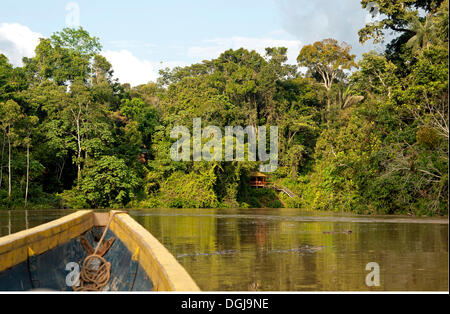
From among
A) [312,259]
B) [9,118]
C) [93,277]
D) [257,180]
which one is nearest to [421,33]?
[312,259]

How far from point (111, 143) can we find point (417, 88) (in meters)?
24.3

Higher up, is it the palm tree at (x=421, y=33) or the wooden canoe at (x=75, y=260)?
the palm tree at (x=421, y=33)

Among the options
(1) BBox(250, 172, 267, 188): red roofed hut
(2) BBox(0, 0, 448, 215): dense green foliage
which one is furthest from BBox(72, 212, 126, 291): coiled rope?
(1) BBox(250, 172, 267, 188): red roofed hut

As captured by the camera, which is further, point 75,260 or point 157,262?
point 75,260

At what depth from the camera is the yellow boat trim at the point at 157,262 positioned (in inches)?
137

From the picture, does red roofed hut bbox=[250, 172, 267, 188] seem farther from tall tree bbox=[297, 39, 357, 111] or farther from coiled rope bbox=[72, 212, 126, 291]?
coiled rope bbox=[72, 212, 126, 291]

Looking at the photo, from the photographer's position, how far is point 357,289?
6344mm

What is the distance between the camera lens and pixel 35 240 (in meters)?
6.07

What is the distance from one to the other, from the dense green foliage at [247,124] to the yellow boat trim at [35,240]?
1674cm

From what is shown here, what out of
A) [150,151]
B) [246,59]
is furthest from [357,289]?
[246,59]

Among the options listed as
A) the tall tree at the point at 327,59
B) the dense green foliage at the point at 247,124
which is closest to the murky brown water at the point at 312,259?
the dense green foliage at the point at 247,124

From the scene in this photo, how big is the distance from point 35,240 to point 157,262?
2422 mm

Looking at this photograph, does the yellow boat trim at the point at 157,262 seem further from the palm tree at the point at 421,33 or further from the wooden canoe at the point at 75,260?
the palm tree at the point at 421,33

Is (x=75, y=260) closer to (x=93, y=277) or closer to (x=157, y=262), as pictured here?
(x=93, y=277)
